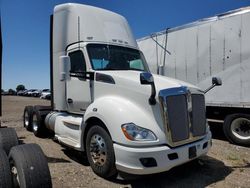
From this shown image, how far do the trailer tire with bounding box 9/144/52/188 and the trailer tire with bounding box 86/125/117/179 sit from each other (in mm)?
1196

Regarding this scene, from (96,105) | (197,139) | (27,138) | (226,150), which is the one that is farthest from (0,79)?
(226,150)

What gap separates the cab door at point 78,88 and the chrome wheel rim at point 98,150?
103 cm

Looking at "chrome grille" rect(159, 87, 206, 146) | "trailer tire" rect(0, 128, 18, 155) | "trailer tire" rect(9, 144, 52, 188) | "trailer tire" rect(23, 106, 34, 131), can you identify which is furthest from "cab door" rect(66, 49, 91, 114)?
"trailer tire" rect(23, 106, 34, 131)

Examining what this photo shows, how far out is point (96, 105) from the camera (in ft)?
16.1

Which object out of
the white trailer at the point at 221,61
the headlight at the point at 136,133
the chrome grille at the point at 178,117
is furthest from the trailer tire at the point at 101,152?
the white trailer at the point at 221,61

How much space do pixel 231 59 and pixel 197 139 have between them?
3.55 meters

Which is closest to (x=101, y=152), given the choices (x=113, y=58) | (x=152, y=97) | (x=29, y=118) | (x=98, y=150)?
(x=98, y=150)

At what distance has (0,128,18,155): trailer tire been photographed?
4.79 m

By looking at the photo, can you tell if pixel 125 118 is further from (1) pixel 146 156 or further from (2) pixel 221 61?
(2) pixel 221 61

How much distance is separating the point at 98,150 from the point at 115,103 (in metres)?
0.91

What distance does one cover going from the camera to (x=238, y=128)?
7.48 metres

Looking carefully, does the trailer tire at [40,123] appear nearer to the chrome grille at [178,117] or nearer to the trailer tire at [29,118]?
the trailer tire at [29,118]

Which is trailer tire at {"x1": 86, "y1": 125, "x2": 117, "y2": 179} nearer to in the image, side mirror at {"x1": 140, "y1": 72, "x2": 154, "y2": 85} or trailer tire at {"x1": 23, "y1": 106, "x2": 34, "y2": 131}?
side mirror at {"x1": 140, "y1": 72, "x2": 154, "y2": 85}

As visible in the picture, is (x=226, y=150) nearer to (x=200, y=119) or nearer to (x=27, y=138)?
(x=200, y=119)
